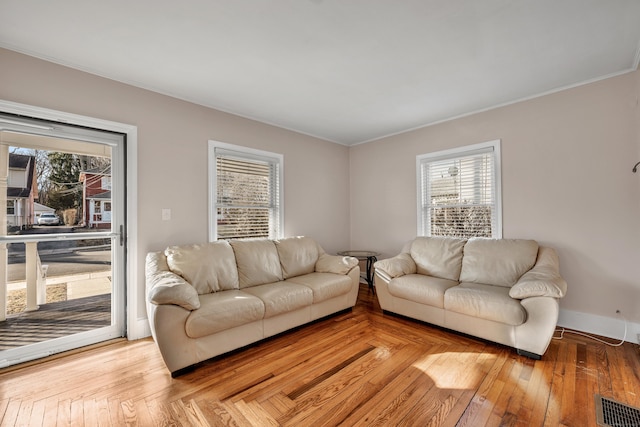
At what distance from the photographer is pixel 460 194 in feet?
12.6

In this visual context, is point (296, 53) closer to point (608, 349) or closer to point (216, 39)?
point (216, 39)

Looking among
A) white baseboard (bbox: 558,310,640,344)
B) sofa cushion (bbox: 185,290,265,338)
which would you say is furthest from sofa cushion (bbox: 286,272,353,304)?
white baseboard (bbox: 558,310,640,344)

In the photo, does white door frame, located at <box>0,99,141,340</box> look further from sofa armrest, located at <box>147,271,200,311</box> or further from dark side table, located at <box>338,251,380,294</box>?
dark side table, located at <box>338,251,380,294</box>

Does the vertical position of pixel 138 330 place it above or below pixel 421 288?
below

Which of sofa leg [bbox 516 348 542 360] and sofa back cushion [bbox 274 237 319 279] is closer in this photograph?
sofa leg [bbox 516 348 542 360]

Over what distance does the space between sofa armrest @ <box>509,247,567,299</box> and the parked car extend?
4.12 m

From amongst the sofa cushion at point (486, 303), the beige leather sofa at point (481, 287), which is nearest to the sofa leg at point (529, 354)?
the beige leather sofa at point (481, 287)

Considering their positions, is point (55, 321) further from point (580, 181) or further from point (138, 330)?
point (580, 181)

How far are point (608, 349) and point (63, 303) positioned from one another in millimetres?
4939

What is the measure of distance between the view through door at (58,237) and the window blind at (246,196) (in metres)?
1.05

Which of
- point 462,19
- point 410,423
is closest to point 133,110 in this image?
point 462,19

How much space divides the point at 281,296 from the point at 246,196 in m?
1.62

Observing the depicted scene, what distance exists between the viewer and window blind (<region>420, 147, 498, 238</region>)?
358 centimetres

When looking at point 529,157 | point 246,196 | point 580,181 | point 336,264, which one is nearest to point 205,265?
point 246,196
